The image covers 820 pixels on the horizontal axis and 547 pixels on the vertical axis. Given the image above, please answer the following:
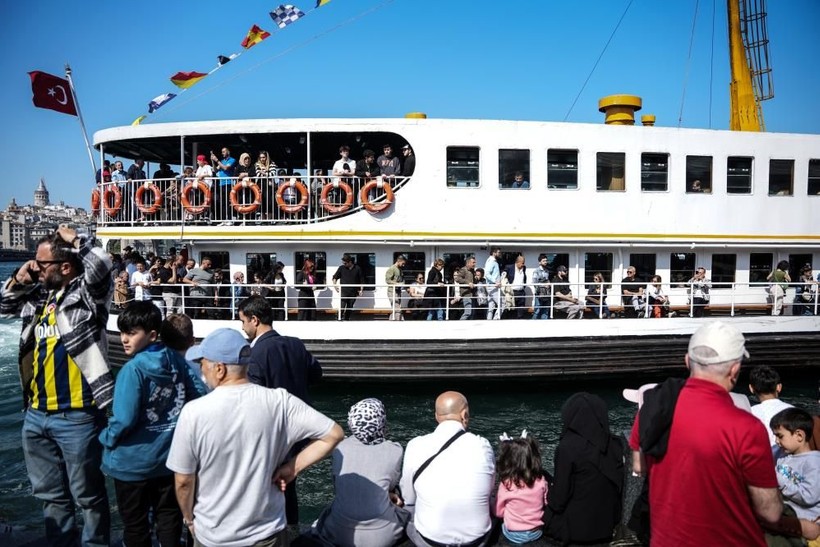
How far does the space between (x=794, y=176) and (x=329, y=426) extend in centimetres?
1443

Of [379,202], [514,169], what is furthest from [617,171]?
[379,202]

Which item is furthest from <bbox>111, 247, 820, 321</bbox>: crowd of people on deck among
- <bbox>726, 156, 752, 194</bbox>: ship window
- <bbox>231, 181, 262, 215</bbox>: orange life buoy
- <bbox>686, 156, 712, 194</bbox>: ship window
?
<bbox>726, 156, 752, 194</bbox>: ship window

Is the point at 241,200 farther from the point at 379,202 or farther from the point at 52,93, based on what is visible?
the point at 52,93

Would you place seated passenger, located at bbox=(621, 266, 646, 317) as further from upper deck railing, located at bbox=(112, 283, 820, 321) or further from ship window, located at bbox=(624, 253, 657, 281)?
ship window, located at bbox=(624, 253, 657, 281)

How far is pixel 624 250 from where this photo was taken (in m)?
12.8

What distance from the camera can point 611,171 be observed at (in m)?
12.7

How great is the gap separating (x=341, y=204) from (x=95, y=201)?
19.0 ft

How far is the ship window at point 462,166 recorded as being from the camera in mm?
12148

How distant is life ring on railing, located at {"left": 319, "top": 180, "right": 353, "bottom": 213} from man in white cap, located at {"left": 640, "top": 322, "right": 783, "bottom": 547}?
9.58 meters

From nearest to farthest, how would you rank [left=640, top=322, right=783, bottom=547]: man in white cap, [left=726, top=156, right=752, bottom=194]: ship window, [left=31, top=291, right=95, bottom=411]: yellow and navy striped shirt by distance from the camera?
[left=640, top=322, right=783, bottom=547]: man in white cap, [left=31, top=291, right=95, bottom=411]: yellow and navy striped shirt, [left=726, top=156, right=752, bottom=194]: ship window

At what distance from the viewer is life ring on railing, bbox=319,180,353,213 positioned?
460 inches

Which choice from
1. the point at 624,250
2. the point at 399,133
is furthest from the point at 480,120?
the point at 624,250

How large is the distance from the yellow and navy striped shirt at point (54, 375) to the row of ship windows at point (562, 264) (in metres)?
8.08

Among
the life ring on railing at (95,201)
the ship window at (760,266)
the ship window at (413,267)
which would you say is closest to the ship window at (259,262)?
the ship window at (413,267)
